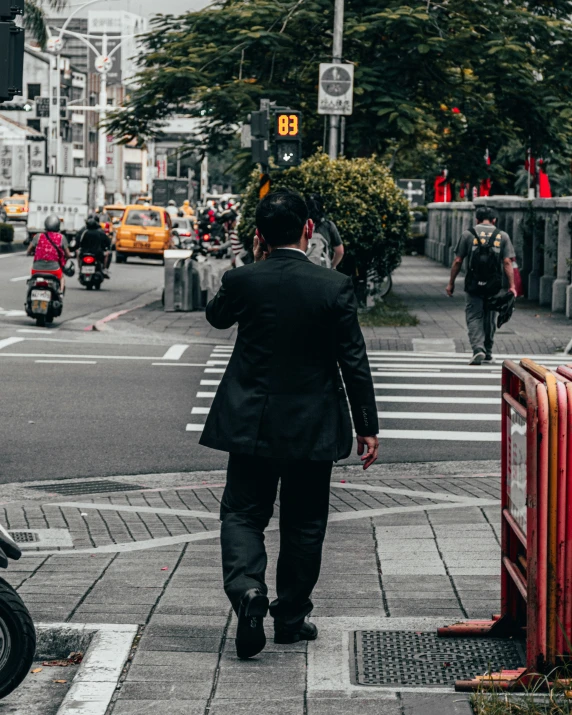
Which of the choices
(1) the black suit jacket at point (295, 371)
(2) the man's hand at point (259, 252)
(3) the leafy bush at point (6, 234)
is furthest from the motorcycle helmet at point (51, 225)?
(3) the leafy bush at point (6, 234)

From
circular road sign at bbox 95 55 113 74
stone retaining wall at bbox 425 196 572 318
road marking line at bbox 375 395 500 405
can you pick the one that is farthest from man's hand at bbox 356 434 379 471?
circular road sign at bbox 95 55 113 74

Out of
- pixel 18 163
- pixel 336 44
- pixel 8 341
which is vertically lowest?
pixel 8 341

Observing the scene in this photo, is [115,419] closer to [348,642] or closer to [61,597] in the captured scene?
[61,597]

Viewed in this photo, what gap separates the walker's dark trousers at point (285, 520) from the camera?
4883 mm

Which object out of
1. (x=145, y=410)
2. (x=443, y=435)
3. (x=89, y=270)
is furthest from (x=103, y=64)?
(x=443, y=435)

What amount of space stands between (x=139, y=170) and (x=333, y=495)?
139 meters

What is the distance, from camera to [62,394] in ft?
41.5

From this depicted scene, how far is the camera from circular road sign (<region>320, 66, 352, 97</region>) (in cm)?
2233

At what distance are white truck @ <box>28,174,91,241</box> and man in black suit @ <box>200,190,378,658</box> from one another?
45.6 meters

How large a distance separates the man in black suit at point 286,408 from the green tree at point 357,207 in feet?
54.5

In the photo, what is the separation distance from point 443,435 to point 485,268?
4.46 meters

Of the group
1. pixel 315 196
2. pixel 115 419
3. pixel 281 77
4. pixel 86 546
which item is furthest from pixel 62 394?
pixel 281 77

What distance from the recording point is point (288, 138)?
68.0 ft

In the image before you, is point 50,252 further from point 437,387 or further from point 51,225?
point 437,387
